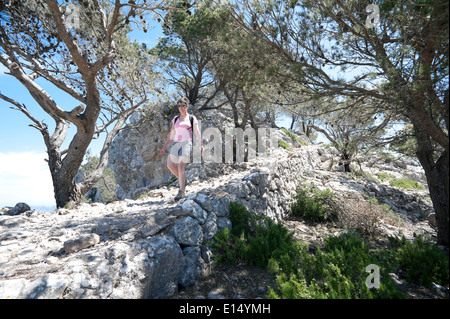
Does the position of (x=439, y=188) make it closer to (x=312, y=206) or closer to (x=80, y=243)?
(x=312, y=206)

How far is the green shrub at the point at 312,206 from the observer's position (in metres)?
5.56

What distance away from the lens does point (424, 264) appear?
2885 millimetres

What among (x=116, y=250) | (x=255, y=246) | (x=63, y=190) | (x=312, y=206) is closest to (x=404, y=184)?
(x=312, y=206)

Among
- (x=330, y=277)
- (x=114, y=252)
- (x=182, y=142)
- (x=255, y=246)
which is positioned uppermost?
(x=182, y=142)

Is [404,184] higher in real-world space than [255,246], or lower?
higher

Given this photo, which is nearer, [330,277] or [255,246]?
[330,277]

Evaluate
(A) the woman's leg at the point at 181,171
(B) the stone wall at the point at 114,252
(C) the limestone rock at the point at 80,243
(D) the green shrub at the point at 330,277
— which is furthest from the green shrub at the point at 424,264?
(C) the limestone rock at the point at 80,243

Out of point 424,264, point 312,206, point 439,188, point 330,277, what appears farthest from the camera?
point 312,206

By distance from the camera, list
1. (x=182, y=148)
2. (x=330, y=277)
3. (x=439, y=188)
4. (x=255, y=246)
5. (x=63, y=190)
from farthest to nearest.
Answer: (x=63, y=190) < (x=182, y=148) < (x=439, y=188) < (x=255, y=246) < (x=330, y=277)

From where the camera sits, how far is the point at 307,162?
10828 mm

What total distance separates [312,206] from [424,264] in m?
2.79

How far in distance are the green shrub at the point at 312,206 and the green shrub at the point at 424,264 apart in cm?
223

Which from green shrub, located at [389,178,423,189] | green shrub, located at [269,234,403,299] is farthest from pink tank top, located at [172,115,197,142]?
green shrub, located at [389,178,423,189]

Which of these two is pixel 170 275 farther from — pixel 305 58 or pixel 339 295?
pixel 305 58
